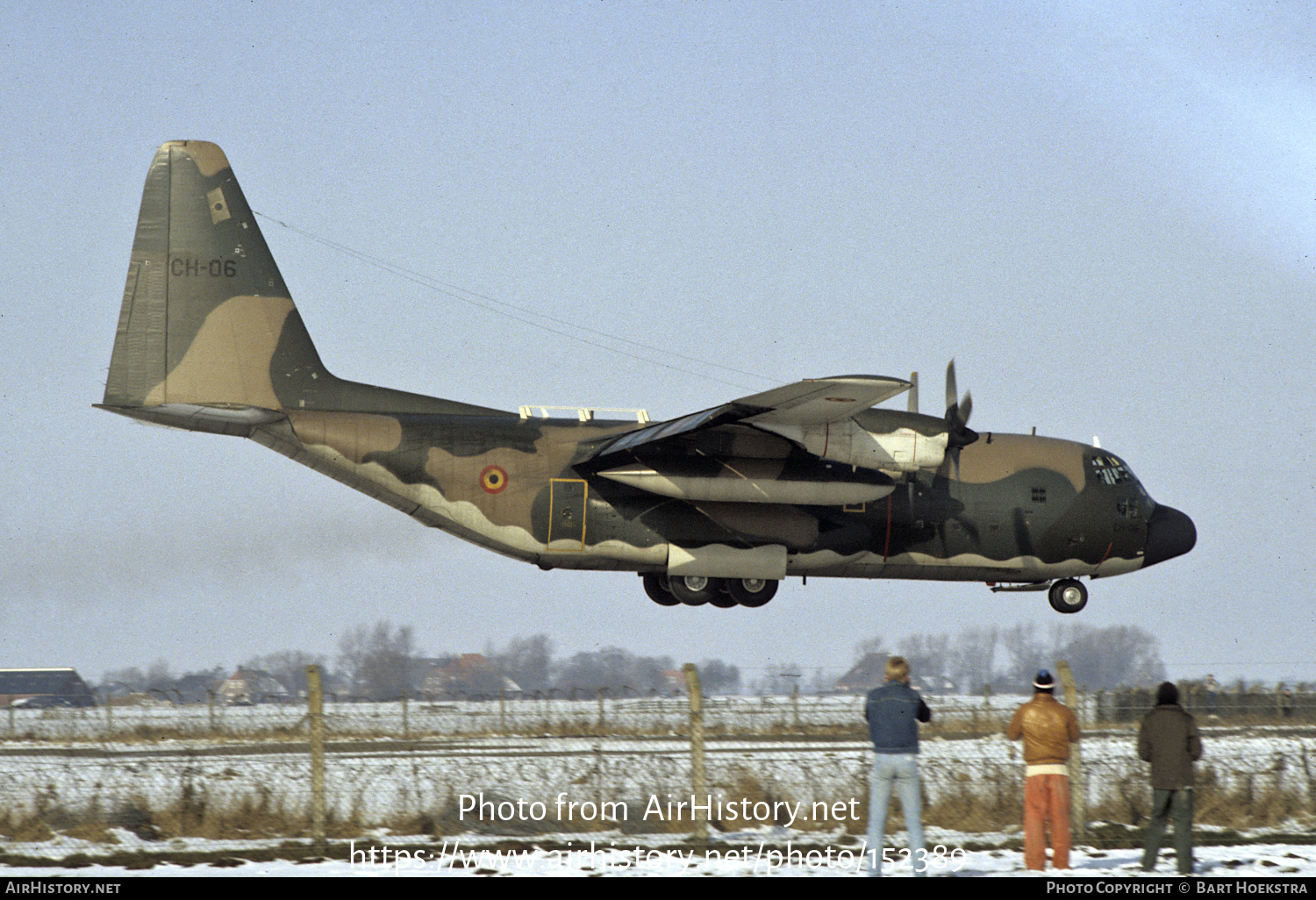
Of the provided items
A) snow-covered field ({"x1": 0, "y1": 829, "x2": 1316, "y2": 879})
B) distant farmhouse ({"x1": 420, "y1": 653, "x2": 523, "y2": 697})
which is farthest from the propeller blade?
distant farmhouse ({"x1": 420, "y1": 653, "x2": 523, "y2": 697})

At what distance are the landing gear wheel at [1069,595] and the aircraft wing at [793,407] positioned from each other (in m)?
7.79

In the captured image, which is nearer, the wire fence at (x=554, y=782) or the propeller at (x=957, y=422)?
the wire fence at (x=554, y=782)

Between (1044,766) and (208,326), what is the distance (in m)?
18.1

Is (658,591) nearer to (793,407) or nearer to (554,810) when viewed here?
(793,407)

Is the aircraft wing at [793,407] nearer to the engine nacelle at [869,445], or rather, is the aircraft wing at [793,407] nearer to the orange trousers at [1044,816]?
the engine nacelle at [869,445]

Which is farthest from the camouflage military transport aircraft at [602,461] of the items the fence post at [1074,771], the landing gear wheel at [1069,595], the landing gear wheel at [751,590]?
the fence post at [1074,771]

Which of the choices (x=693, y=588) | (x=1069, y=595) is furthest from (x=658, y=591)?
(x=1069, y=595)

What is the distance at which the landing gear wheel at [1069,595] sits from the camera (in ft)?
85.6

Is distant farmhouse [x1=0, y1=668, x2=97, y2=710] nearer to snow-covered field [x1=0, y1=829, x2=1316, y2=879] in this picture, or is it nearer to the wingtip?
the wingtip

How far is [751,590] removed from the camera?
2444 centimetres

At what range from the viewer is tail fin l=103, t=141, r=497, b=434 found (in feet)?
76.1

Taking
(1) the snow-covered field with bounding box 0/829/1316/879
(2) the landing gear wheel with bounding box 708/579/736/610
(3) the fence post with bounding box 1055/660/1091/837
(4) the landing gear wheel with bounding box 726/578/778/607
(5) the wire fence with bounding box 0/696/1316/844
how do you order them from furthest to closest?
(2) the landing gear wheel with bounding box 708/579/736/610 → (4) the landing gear wheel with bounding box 726/578/778/607 → (5) the wire fence with bounding box 0/696/1316/844 → (3) the fence post with bounding box 1055/660/1091/837 → (1) the snow-covered field with bounding box 0/829/1316/879

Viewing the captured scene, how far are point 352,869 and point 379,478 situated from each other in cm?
1124

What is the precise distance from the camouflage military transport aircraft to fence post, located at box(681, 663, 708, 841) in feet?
24.1
